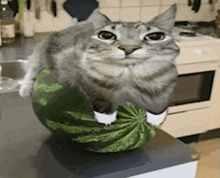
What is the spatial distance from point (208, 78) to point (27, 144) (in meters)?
1.88

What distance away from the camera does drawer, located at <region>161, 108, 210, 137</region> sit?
222 cm

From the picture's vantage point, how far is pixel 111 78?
0.44 m

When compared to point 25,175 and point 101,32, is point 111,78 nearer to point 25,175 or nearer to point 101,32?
point 101,32

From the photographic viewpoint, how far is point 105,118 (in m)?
0.47

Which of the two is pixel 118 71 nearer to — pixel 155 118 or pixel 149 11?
pixel 155 118

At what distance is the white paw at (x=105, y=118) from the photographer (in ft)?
1.55


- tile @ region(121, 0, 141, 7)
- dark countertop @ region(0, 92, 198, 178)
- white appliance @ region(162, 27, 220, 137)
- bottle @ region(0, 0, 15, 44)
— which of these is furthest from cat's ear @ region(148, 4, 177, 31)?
tile @ region(121, 0, 141, 7)

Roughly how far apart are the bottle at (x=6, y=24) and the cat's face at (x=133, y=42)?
1.40m

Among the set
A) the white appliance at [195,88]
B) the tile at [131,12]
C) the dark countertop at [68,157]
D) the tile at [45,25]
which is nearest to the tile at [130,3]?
the tile at [131,12]

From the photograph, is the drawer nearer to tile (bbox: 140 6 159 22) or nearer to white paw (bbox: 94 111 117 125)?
tile (bbox: 140 6 159 22)

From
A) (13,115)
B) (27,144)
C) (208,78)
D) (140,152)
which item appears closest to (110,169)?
(140,152)

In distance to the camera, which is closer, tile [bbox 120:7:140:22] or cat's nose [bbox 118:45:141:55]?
cat's nose [bbox 118:45:141:55]

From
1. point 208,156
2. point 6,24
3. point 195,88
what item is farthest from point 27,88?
point 208,156

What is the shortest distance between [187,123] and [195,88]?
0.32 meters
